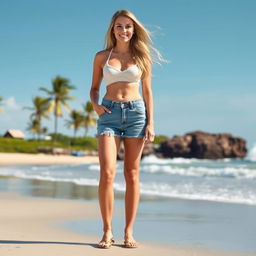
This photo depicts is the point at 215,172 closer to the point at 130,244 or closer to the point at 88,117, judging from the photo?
the point at 130,244

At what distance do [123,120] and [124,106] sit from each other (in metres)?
0.12

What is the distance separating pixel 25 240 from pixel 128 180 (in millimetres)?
1037

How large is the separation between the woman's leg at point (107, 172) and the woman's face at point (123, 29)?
0.87m

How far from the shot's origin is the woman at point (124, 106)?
154 inches

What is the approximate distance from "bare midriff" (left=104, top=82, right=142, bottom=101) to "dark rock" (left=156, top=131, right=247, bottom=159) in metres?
56.3

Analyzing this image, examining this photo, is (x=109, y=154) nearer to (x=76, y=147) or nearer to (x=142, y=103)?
(x=142, y=103)

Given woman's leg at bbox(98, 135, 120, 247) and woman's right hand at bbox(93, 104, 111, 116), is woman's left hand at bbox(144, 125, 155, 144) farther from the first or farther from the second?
woman's right hand at bbox(93, 104, 111, 116)

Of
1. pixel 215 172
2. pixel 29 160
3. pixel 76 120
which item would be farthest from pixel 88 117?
pixel 215 172

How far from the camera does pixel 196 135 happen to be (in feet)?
207

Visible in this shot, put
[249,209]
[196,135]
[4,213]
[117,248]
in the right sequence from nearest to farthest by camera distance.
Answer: [117,248]
[4,213]
[249,209]
[196,135]

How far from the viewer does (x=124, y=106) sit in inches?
155

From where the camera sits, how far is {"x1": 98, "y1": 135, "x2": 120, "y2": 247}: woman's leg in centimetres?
385

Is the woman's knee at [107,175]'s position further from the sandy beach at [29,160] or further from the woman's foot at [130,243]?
the sandy beach at [29,160]

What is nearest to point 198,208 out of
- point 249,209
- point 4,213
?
point 249,209
